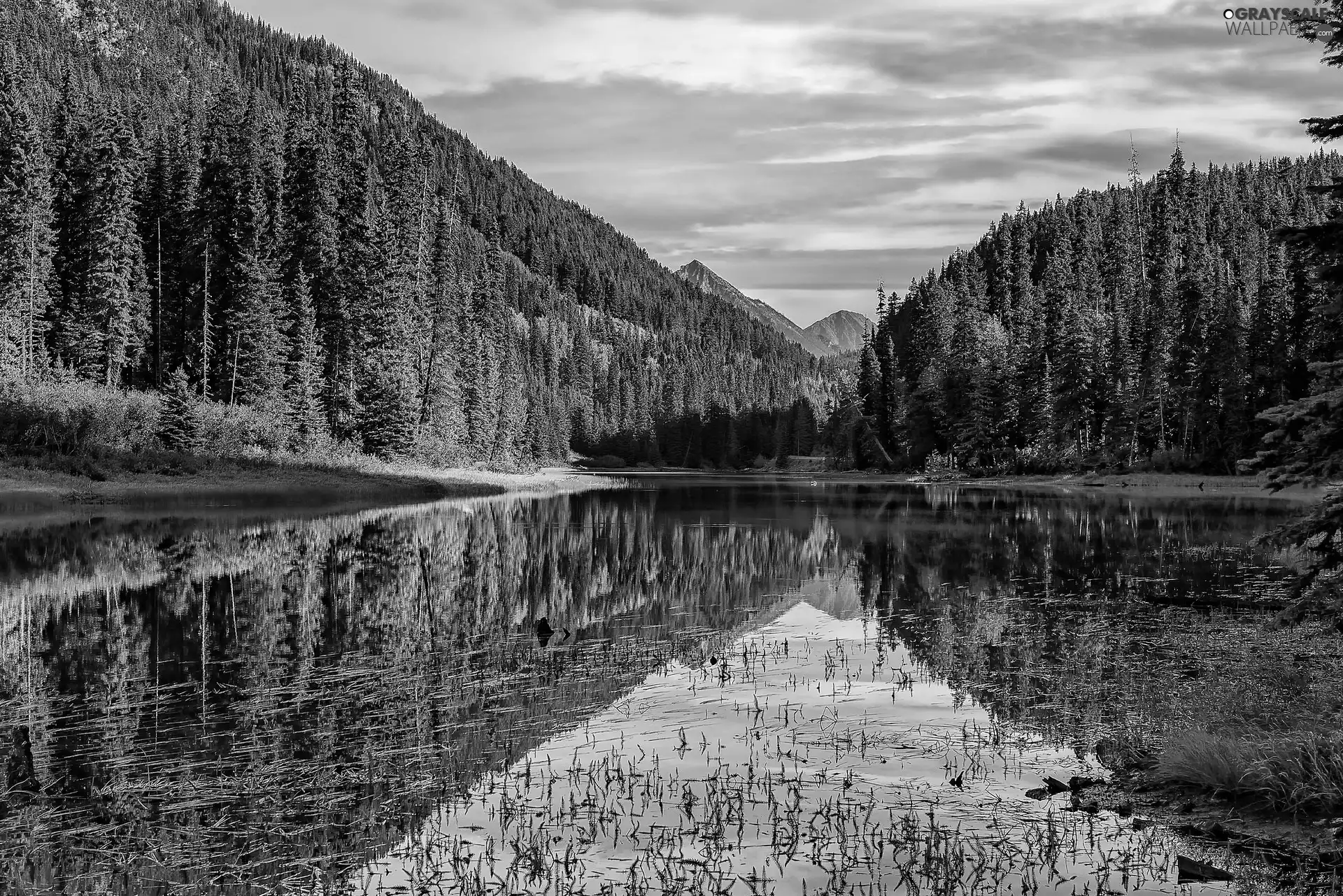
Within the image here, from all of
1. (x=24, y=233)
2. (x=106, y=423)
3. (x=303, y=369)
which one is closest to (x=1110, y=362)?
(x=303, y=369)

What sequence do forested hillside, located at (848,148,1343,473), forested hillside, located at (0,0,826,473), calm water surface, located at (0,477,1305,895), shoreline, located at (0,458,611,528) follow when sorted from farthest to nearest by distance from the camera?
1. forested hillside, located at (848,148,1343,473)
2. forested hillside, located at (0,0,826,473)
3. shoreline, located at (0,458,611,528)
4. calm water surface, located at (0,477,1305,895)

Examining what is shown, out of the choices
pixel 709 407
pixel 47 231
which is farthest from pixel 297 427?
pixel 709 407

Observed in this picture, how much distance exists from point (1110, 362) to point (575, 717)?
9156 cm

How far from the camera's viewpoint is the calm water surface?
29.5ft

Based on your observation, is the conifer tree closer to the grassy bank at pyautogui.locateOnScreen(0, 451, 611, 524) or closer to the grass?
the grassy bank at pyautogui.locateOnScreen(0, 451, 611, 524)

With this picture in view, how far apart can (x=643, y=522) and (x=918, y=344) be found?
96.0m

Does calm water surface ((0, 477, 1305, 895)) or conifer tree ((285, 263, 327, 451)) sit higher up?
conifer tree ((285, 263, 327, 451))

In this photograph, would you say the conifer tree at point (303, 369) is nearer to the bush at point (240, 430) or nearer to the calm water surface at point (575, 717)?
the bush at point (240, 430)

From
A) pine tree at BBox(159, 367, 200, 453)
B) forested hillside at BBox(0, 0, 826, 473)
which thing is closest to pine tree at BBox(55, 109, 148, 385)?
forested hillside at BBox(0, 0, 826, 473)

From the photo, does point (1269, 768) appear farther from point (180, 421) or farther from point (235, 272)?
point (235, 272)

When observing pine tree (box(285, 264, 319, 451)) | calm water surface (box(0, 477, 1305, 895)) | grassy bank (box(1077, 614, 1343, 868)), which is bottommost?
calm water surface (box(0, 477, 1305, 895))

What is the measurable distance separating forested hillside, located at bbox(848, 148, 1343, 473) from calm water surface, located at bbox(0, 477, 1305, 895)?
2788 cm

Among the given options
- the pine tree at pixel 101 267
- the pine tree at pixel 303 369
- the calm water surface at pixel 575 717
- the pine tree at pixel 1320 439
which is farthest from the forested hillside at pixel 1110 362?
the pine tree at pixel 101 267

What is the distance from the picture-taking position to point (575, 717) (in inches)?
561
